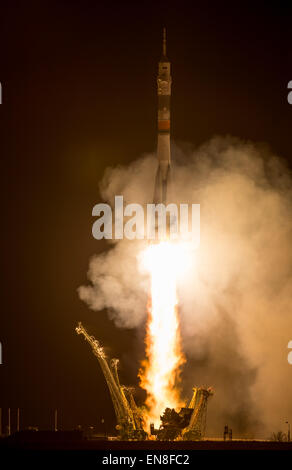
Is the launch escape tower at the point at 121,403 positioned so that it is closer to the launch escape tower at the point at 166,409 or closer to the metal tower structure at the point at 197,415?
the launch escape tower at the point at 166,409

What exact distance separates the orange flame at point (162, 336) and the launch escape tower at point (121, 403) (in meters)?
2.16

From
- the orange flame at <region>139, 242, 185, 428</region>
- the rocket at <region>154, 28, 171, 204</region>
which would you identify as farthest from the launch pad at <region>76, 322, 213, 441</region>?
the rocket at <region>154, 28, 171, 204</region>

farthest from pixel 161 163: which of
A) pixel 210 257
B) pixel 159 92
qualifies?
pixel 210 257

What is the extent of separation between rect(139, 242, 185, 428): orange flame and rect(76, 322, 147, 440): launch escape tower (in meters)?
2.16

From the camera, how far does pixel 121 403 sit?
8400cm

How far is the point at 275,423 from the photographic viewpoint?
94.5m

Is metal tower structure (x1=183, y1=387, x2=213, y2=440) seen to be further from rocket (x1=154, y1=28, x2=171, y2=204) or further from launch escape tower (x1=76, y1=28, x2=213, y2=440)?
rocket (x1=154, y1=28, x2=171, y2=204)

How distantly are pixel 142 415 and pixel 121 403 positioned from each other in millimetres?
1915

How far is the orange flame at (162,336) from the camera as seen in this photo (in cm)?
8656

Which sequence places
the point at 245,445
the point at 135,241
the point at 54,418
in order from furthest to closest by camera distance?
1. the point at 54,418
2. the point at 135,241
3. the point at 245,445

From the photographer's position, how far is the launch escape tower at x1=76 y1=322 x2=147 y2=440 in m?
83.9

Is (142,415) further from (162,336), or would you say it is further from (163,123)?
(163,123)
